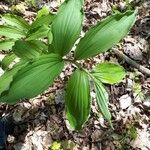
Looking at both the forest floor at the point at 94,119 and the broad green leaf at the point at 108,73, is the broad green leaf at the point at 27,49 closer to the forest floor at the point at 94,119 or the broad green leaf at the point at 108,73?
the broad green leaf at the point at 108,73

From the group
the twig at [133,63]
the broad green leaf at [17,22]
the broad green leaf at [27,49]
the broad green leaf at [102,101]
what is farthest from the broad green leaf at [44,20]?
the twig at [133,63]

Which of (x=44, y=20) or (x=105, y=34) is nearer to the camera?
(x=105, y=34)

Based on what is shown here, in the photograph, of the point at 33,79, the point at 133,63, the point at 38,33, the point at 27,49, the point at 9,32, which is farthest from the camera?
the point at 133,63

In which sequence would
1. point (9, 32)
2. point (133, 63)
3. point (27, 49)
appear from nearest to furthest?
point (27, 49), point (9, 32), point (133, 63)

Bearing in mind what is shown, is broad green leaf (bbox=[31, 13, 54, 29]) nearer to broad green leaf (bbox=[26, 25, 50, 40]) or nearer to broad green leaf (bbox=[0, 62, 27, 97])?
broad green leaf (bbox=[26, 25, 50, 40])

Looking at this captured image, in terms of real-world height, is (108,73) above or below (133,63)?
above

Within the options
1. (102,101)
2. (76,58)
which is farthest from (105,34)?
(102,101)

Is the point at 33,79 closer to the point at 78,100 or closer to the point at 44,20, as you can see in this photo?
the point at 78,100
